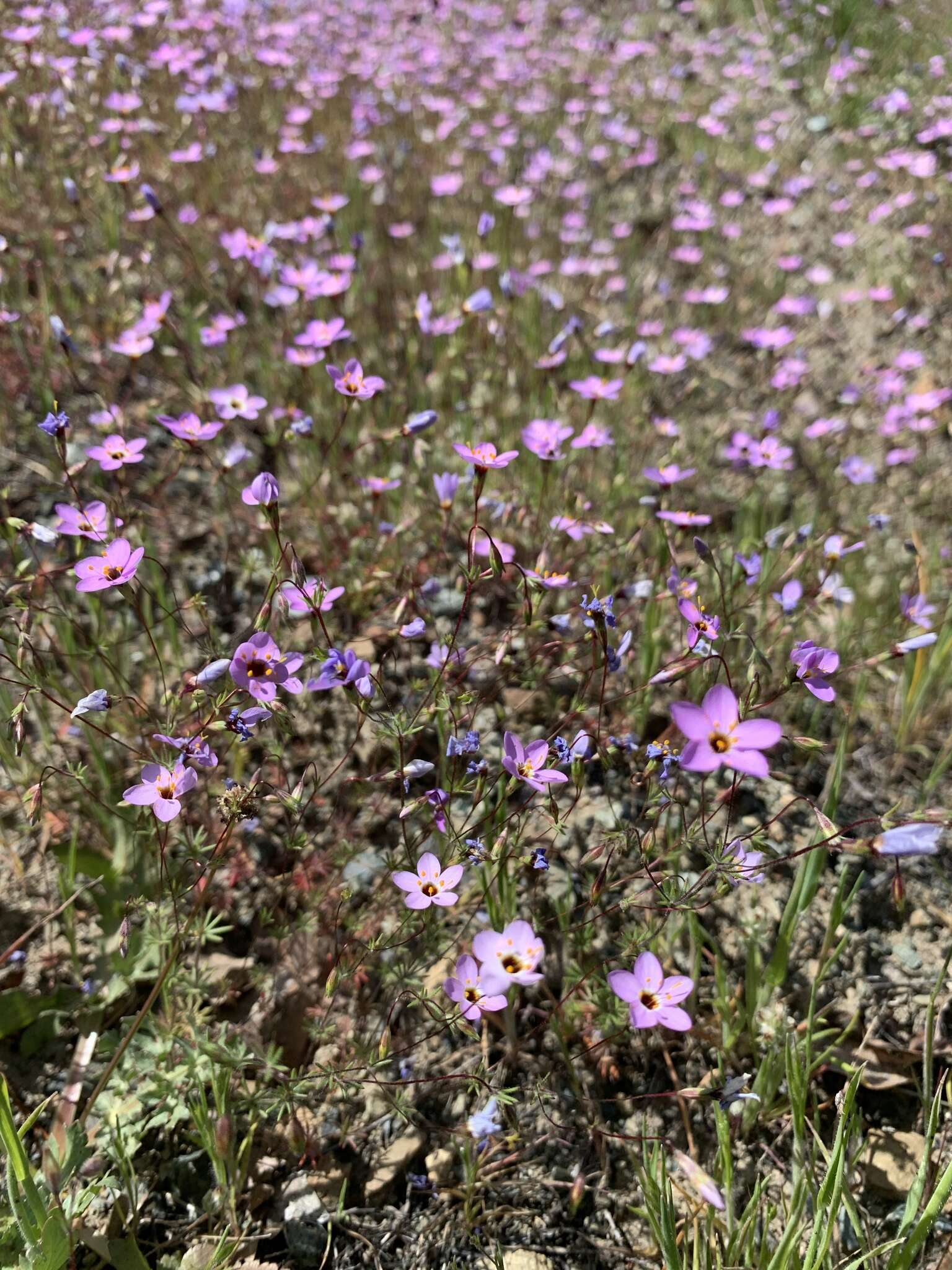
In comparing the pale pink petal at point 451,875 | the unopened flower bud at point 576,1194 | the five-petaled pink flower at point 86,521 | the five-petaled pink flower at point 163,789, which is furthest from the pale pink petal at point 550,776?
the five-petaled pink flower at point 86,521

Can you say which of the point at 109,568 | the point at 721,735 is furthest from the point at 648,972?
the point at 109,568

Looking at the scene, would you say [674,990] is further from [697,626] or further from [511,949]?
[697,626]

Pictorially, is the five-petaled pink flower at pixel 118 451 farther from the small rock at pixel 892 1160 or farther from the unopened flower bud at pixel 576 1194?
the small rock at pixel 892 1160

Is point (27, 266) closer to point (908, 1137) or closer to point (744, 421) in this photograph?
point (744, 421)

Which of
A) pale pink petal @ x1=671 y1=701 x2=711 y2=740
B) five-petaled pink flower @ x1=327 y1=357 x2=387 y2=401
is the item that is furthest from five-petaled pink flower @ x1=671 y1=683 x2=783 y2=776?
five-petaled pink flower @ x1=327 y1=357 x2=387 y2=401

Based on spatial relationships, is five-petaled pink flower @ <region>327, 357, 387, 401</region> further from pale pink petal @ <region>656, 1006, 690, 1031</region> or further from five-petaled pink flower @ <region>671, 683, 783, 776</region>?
pale pink petal @ <region>656, 1006, 690, 1031</region>

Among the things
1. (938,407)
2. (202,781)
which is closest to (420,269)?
(938,407)
